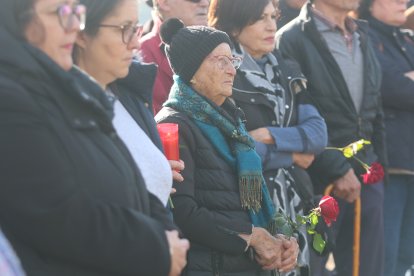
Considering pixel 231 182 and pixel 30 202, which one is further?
pixel 231 182

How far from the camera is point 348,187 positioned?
5.39 meters

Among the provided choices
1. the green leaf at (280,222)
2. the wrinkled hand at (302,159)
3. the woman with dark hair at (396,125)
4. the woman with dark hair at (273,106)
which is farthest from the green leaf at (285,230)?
the woman with dark hair at (396,125)

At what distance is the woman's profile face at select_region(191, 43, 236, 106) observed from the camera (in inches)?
161

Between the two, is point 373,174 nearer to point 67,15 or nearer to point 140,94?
point 140,94

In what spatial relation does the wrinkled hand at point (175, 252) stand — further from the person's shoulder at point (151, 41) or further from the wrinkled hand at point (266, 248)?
the person's shoulder at point (151, 41)

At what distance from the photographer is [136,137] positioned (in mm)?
3156

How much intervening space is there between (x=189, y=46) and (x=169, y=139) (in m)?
0.60

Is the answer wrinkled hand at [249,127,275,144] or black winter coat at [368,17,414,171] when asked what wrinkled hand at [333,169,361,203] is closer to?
black winter coat at [368,17,414,171]

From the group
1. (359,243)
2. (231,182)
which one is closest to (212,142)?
(231,182)

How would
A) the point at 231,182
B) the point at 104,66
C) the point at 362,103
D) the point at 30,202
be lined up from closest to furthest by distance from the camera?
the point at 30,202 < the point at 104,66 < the point at 231,182 < the point at 362,103

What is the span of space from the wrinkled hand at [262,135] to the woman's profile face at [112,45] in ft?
5.04

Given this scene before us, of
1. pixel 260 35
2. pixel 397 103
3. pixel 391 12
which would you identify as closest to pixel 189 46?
pixel 260 35

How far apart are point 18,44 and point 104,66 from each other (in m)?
0.62

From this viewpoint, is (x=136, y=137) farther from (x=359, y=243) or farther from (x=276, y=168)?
(x=359, y=243)
